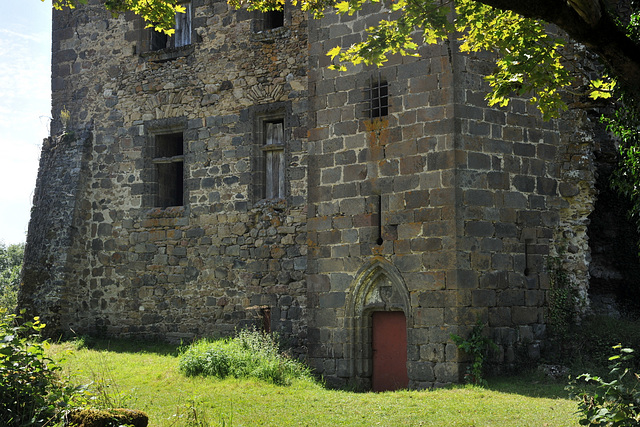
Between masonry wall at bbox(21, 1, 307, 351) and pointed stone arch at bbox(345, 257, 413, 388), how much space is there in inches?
57.7

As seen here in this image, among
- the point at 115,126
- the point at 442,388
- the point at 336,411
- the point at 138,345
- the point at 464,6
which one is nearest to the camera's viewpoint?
the point at 464,6

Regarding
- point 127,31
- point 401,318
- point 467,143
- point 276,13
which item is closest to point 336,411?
point 401,318

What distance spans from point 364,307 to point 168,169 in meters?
6.16

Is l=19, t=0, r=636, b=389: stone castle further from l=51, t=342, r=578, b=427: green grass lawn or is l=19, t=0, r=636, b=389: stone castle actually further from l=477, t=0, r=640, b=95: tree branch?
l=477, t=0, r=640, b=95: tree branch

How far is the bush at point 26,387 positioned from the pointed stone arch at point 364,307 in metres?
5.58

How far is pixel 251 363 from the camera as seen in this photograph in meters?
11.6

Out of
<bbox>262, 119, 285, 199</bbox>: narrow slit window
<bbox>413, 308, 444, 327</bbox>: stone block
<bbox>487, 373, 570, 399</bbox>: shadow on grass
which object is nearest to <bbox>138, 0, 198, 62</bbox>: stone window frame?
<bbox>262, 119, 285, 199</bbox>: narrow slit window

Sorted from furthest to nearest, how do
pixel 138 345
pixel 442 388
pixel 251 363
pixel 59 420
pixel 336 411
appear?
pixel 138 345 < pixel 251 363 < pixel 442 388 < pixel 336 411 < pixel 59 420

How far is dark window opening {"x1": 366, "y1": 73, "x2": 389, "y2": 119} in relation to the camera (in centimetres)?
1238

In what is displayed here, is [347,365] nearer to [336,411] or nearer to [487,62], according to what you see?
[336,411]

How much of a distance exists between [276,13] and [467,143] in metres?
5.73

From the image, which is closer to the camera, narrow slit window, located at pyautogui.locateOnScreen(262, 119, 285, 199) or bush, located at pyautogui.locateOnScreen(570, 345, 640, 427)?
bush, located at pyautogui.locateOnScreen(570, 345, 640, 427)

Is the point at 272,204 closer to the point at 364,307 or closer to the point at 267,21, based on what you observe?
the point at 364,307

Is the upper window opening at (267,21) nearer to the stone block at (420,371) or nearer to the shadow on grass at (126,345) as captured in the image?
the shadow on grass at (126,345)
